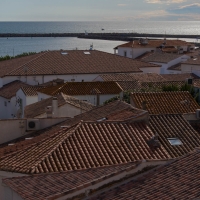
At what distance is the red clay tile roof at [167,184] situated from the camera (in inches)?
360

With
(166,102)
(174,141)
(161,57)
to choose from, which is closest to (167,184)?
(174,141)

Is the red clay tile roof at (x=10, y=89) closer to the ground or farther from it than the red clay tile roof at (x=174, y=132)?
closer to the ground

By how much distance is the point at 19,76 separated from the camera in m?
41.3

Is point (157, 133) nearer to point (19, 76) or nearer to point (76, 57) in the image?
point (19, 76)

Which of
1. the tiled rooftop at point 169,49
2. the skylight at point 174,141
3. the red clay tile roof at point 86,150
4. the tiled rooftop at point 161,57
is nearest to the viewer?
the red clay tile roof at point 86,150

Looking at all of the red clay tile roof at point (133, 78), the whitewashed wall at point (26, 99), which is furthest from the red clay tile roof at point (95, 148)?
the red clay tile roof at point (133, 78)

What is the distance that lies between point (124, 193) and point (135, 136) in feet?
16.2

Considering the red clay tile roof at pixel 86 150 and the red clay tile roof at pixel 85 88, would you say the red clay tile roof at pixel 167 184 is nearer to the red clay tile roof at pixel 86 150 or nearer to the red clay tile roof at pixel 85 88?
the red clay tile roof at pixel 86 150

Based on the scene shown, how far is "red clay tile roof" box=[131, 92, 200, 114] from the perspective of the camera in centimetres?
2177

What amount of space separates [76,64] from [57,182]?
111ft

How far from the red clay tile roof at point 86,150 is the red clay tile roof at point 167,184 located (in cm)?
289

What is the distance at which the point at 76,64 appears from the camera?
4406 centimetres

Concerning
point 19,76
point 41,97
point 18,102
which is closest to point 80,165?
point 41,97

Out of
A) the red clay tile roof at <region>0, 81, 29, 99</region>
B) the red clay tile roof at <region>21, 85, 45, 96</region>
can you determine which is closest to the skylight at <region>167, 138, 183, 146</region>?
the red clay tile roof at <region>21, 85, 45, 96</region>
